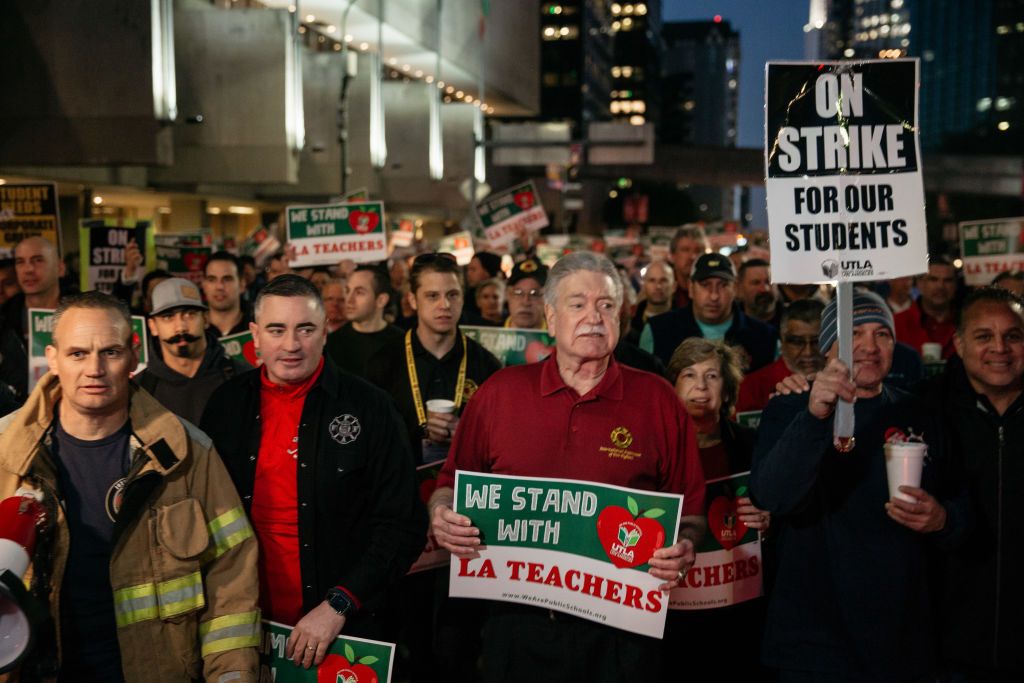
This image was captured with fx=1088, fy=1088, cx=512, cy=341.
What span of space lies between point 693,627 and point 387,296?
14.3 feet

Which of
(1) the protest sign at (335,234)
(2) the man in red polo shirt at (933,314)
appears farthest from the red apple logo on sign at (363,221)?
(2) the man in red polo shirt at (933,314)

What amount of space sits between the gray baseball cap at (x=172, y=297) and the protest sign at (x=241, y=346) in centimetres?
137

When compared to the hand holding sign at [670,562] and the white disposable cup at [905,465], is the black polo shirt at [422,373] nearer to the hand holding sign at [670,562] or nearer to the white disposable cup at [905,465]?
the hand holding sign at [670,562]

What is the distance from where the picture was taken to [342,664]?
427 cm

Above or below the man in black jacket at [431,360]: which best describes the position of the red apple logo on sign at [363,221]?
above

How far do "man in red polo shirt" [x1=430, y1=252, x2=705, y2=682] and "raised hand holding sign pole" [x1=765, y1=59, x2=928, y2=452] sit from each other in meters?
0.70

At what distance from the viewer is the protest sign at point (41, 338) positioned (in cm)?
786

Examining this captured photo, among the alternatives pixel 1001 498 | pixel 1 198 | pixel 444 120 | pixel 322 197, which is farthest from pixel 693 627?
pixel 444 120

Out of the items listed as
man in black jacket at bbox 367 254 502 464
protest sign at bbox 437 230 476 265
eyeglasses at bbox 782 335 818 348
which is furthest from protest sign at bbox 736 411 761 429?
protest sign at bbox 437 230 476 265

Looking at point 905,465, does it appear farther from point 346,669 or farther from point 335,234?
point 335,234

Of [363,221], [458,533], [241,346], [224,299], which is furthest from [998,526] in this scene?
[363,221]

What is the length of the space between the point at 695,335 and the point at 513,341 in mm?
1483

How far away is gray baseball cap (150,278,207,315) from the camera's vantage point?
670 cm

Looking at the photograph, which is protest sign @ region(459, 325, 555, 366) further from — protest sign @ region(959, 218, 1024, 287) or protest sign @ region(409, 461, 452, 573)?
protest sign @ region(959, 218, 1024, 287)
